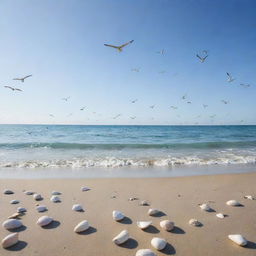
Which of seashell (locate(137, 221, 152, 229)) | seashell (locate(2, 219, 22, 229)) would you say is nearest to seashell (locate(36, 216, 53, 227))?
seashell (locate(2, 219, 22, 229))

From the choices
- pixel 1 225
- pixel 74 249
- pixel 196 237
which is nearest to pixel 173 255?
pixel 196 237

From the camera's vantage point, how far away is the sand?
2.45m

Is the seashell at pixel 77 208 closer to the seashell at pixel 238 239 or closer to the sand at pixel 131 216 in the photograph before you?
the sand at pixel 131 216

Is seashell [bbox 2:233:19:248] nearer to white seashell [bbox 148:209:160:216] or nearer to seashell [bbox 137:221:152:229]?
seashell [bbox 137:221:152:229]

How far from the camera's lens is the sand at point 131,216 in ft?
8.05

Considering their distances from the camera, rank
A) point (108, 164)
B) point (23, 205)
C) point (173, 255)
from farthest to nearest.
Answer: point (108, 164) < point (23, 205) < point (173, 255)

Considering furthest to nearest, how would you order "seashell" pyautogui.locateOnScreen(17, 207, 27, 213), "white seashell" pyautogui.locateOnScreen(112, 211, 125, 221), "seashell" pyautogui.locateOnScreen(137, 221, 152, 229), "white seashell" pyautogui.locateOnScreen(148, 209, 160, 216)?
1. "seashell" pyautogui.locateOnScreen(17, 207, 27, 213)
2. "white seashell" pyautogui.locateOnScreen(148, 209, 160, 216)
3. "white seashell" pyautogui.locateOnScreen(112, 211, 125, 221)
4. "seashell" pyautogui.locateOnScreen(137, 221, 152, 229)

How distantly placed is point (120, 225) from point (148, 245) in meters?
0.66

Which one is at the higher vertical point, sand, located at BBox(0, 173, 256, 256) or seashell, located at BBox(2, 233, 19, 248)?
seashell, located at BBox(2, 233, 19, 248)

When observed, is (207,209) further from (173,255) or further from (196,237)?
(173,255)

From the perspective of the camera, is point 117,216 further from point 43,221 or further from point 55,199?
point 55,199

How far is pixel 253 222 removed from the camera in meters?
3.11

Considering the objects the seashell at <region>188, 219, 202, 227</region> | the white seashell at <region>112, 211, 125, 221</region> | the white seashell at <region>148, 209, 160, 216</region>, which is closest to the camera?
the seashell at <region>188, 219, 202, 227</region>

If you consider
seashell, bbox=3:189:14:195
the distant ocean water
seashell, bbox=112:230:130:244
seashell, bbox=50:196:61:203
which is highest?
seashell, bbox=112:230:130:244
